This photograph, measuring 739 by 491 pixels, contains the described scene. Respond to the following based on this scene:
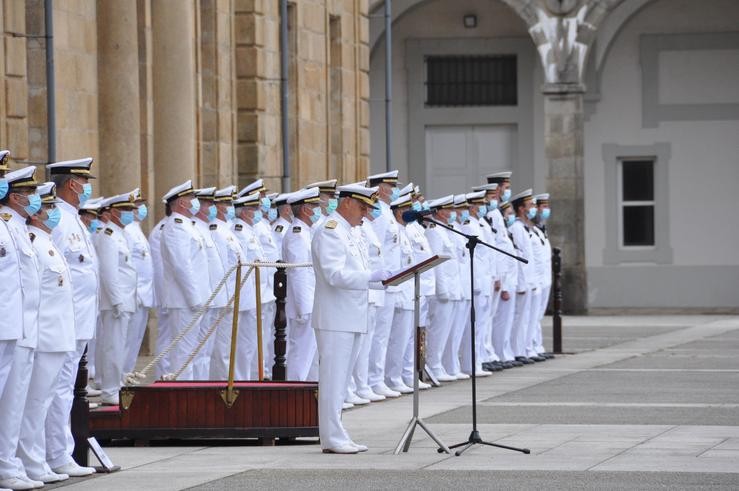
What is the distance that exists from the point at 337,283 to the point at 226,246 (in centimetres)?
450

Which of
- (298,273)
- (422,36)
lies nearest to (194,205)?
(298,273)

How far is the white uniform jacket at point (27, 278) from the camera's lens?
10.9 metres

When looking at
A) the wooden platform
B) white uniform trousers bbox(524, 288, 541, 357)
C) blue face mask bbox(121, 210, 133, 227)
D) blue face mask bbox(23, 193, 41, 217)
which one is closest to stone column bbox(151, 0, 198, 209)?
white uniform trousers bbox(524, 288, 541, 357)

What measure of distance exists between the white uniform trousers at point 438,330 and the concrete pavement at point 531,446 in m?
0.46

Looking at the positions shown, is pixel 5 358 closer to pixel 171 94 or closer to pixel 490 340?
pixel 490 340

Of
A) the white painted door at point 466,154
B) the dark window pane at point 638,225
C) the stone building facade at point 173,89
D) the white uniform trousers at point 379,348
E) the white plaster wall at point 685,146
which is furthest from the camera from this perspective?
the white painted door at point 466,154

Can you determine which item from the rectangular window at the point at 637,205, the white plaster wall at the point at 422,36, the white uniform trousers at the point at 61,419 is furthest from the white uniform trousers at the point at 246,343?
the rectangular window at the point at 637,205

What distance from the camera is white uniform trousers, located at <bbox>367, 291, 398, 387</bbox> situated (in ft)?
57.2

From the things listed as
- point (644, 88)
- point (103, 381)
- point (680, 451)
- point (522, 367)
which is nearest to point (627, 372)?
point (522, 367)

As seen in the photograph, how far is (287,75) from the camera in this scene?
1026 inches

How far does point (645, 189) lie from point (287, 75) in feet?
42.9

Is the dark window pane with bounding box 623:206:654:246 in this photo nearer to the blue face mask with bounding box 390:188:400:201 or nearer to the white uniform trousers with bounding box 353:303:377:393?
the blue face mask with bounding box 390:188:400:201

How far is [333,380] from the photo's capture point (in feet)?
41.9

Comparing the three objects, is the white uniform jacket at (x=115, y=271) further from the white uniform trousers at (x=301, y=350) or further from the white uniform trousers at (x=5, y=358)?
the white uniform trousers at (x=5, y=358)
